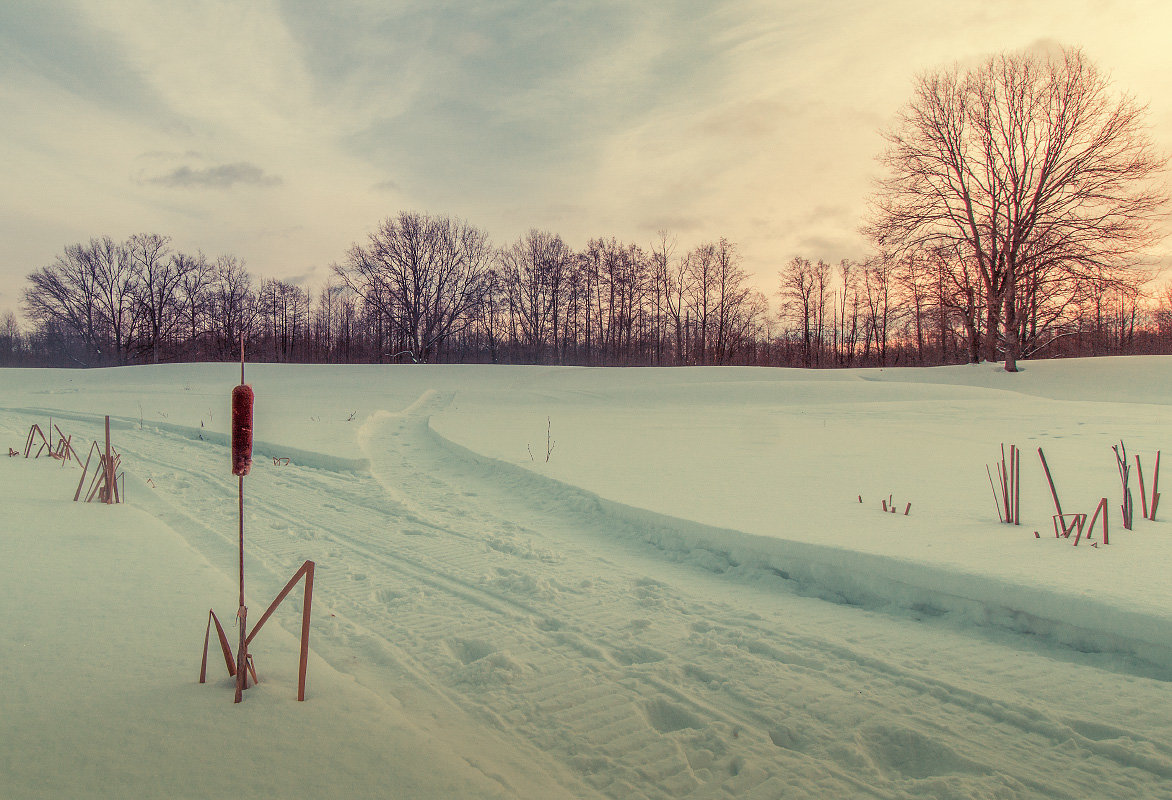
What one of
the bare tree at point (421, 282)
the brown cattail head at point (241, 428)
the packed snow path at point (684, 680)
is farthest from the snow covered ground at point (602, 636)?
the bare tree at point (421, 282)

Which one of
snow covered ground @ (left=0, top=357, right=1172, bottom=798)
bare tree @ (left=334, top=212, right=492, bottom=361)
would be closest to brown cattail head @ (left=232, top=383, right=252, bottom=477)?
snow covered ground @ (left=0, top=357, right=1172, bottom=798)

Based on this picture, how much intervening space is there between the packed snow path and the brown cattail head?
1258 millimetres

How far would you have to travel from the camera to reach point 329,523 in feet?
18.4

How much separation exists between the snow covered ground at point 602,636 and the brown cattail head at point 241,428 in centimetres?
94

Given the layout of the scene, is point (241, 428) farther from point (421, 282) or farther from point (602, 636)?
point (421, 282)

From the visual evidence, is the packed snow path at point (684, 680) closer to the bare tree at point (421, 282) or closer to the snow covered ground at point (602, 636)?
the snow covered ground at point (602, 636)

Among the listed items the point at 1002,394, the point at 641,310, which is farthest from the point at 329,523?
the point at 641,310

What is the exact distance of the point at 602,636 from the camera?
10.8ft

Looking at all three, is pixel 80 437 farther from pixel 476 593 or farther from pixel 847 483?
pixel 847 483

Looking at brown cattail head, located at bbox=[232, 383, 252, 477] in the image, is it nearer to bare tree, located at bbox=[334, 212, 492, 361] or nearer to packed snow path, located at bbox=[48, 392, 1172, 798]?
packed snow path, located at bbox=[48, 392, 1172, 798]

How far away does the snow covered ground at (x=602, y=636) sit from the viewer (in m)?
2.10

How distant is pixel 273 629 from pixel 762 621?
270 centimetres

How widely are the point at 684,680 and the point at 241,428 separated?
2.20 m

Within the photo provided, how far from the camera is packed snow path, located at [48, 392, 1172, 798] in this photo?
219 centimetres
